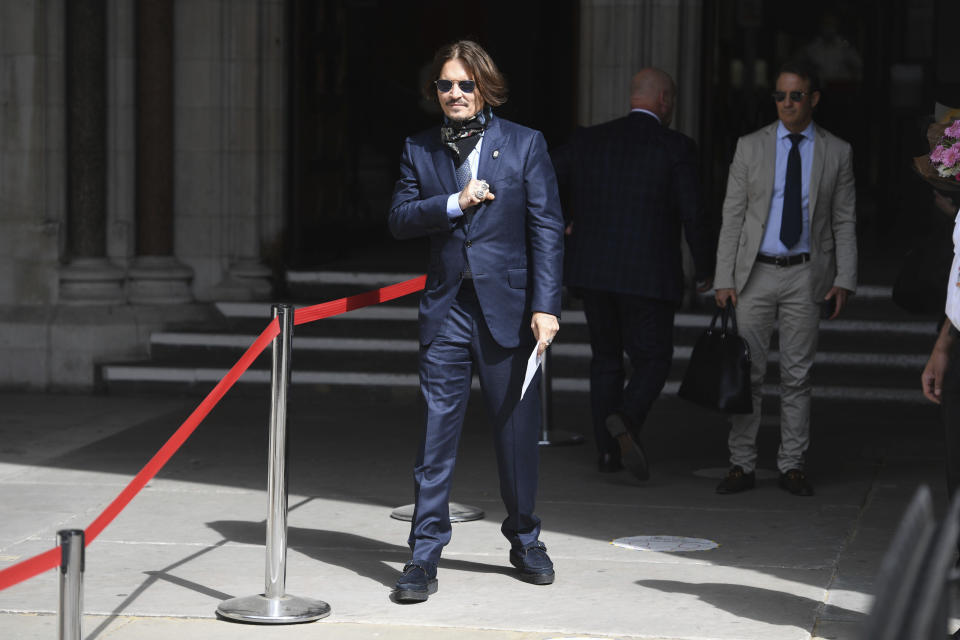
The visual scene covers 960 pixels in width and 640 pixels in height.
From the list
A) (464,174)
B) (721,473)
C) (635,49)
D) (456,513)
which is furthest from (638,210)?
(635,49)

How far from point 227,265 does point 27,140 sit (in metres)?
1.62

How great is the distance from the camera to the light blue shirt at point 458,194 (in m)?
5.50

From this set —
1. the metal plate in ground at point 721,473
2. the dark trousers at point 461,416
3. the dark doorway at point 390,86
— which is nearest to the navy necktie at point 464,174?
the dark trousers at point 461,416

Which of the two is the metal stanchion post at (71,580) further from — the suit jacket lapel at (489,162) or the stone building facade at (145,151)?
the stone building facade at (145,151)

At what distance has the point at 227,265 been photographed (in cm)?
1132

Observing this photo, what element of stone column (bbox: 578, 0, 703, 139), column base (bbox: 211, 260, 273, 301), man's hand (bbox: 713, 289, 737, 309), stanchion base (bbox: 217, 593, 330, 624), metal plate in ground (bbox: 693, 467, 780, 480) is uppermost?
stone column (bbox: 578, 0, 703, 139)

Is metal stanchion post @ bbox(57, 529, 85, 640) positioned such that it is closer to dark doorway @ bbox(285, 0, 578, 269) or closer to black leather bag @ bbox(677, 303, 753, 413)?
black leather bag @ bbox(677, 303, 753, 413)

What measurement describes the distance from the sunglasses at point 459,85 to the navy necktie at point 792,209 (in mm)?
2179

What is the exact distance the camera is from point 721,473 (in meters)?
7.87

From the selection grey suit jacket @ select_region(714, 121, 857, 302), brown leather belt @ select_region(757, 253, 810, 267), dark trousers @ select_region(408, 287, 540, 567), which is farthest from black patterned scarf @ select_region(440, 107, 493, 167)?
brown leather belt @ select_region(757, 253, 810, 267)

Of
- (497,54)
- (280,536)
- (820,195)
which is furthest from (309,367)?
(497,54)

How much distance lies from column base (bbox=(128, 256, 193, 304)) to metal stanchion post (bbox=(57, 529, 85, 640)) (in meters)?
7.30

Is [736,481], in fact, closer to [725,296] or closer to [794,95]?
[725,296]

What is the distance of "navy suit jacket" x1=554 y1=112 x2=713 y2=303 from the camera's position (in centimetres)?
763
